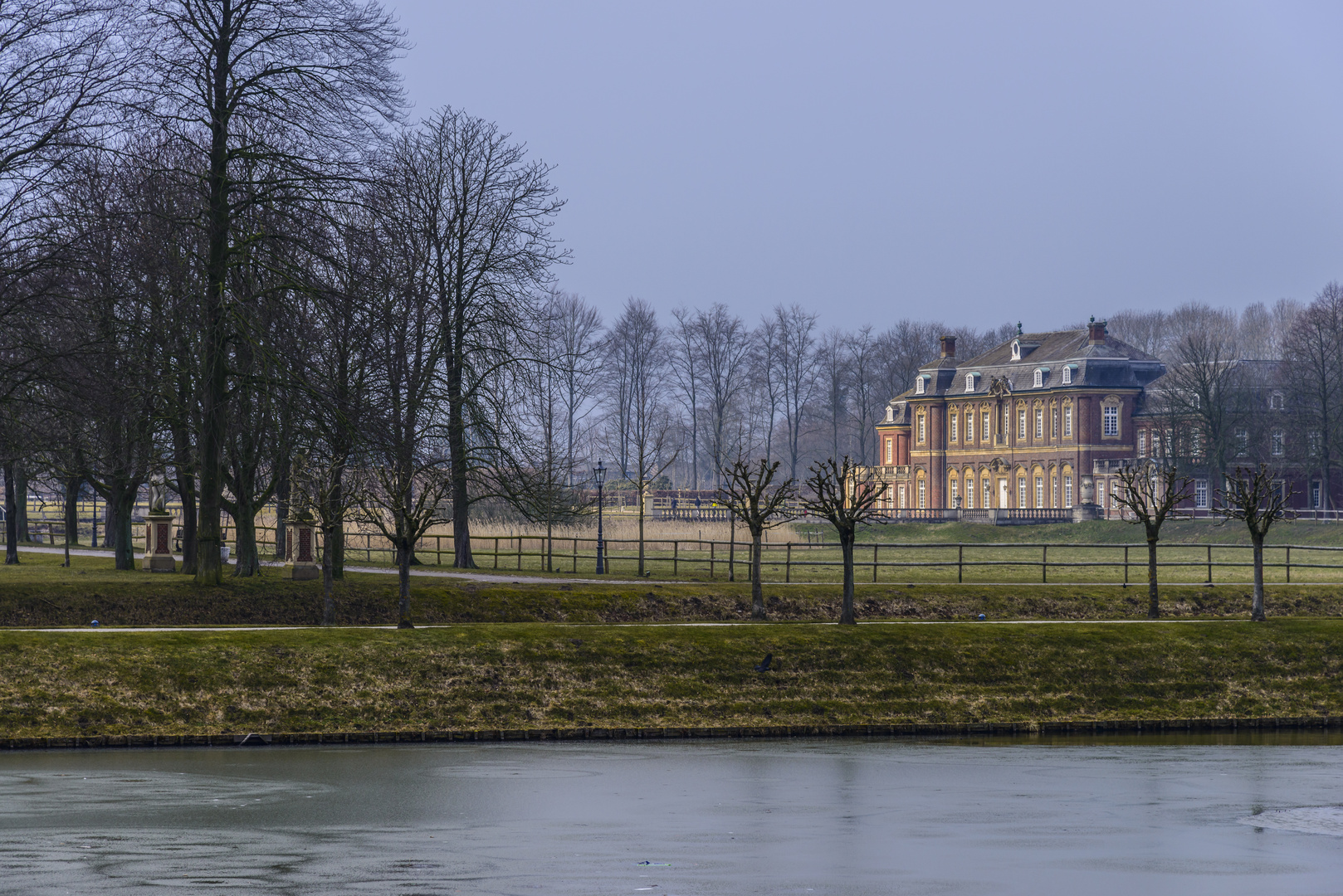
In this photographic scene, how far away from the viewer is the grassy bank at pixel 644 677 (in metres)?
21.2

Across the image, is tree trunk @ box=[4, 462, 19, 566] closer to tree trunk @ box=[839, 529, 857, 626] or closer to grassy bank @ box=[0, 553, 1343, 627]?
grassy bank @ box=[0, 553, 1343, 627]

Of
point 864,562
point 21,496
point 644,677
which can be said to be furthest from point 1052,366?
point 644,677

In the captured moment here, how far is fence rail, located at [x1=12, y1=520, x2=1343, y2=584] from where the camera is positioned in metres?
37.1

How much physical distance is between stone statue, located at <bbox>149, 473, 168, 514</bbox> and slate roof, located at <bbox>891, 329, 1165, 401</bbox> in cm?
6312

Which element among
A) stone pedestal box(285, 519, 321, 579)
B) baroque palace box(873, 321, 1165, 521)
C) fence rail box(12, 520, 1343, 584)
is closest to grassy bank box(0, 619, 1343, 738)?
stone pedestal box(285, 519, 321, 579)

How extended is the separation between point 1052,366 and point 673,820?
8043 cm

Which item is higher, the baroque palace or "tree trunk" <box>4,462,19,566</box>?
the baroque palace

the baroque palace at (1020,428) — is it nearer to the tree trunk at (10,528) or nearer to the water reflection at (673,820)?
the tree trunk at (10,528)

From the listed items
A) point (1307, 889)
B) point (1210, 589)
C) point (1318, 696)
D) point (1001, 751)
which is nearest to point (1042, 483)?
point (1210, 589)

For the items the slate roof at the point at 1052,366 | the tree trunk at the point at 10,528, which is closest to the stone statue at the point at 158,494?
the tree trunk at the point at 10,528

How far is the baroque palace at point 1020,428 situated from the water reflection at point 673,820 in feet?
211

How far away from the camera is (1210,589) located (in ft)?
111

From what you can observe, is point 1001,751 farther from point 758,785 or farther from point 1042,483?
point 1042,483

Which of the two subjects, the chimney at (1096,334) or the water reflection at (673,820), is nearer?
the water reflection at (673,820)
